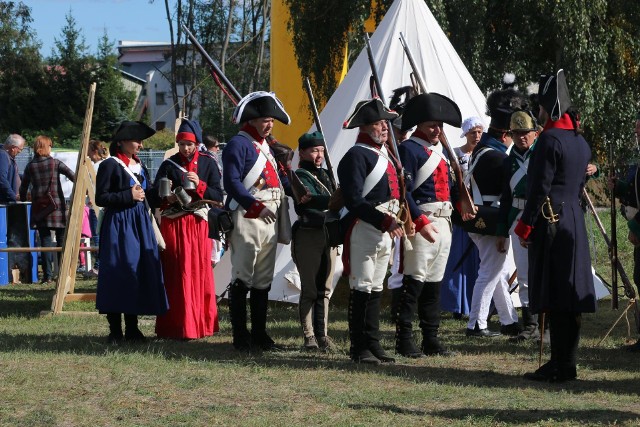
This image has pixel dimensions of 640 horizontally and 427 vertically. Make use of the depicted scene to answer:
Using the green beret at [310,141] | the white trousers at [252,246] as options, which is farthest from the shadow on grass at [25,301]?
the green beret at [310,141]

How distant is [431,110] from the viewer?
7.67 metres

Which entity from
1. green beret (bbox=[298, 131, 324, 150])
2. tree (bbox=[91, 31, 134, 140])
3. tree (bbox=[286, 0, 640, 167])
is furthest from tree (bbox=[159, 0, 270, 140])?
green beret (bbox=[298, 131, 324, 150])

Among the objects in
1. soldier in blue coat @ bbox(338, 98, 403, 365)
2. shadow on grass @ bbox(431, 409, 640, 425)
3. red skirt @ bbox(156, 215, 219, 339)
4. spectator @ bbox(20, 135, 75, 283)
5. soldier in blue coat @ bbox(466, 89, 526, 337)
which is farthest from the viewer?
spectator @ bbox(20, 135, 75, 283)

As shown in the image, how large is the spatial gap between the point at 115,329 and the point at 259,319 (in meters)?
1.14

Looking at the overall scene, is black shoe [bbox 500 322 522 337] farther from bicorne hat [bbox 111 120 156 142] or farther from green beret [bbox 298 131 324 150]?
bicorne hat [bbox 111 120 156 142]

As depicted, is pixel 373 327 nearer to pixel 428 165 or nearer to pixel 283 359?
pixel 283 359

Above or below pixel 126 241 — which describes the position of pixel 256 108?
above

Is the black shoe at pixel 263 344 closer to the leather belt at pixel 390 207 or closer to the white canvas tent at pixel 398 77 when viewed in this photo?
the leather belt at pixel 390 207

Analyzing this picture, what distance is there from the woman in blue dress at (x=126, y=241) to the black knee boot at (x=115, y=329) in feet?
0.08

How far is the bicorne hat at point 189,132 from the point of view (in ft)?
28.0

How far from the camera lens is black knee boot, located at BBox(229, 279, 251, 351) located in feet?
26.2

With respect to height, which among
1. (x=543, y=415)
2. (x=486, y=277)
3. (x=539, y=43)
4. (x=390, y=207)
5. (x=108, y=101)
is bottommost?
(x=543, y=415)

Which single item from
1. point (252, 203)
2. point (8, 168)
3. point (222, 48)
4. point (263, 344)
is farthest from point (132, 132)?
point (222, 48)

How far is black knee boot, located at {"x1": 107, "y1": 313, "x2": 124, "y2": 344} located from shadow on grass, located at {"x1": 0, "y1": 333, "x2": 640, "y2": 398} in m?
0.08
